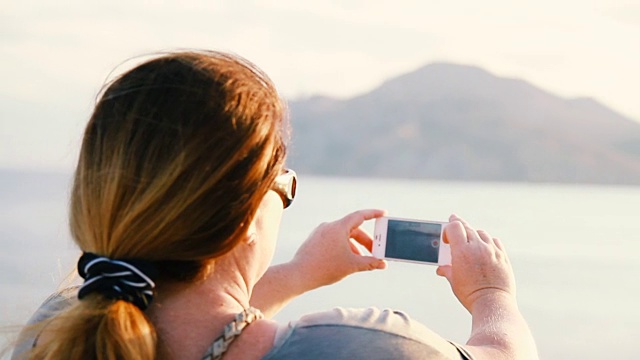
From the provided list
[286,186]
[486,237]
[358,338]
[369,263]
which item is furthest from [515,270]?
[358,338]

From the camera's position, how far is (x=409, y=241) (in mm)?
1951

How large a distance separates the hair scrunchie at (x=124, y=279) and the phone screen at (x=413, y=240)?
72 cm

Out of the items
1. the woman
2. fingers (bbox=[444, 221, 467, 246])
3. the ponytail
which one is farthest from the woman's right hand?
the ponytail

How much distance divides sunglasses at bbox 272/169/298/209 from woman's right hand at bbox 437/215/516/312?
34 centimetres

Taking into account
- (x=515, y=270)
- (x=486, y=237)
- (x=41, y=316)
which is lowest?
(x=515, y=270)

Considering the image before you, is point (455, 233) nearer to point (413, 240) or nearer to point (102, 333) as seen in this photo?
point (413, 240)

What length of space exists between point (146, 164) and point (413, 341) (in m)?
0.41

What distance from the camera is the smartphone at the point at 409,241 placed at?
6.31ft

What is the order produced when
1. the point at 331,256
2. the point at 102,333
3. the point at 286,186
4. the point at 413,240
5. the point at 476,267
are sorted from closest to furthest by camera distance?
the point at 102,333
the point at 286,186
the point at 476,267
the point at 331,256
the point at 413,240

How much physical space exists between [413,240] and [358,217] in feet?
0.49

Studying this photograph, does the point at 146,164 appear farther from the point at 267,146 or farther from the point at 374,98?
the point at 374,98

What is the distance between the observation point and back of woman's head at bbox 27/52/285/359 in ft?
4.24

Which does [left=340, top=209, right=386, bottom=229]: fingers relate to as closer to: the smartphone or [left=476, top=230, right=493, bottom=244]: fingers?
the smartphone

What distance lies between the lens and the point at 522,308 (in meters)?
5.05
